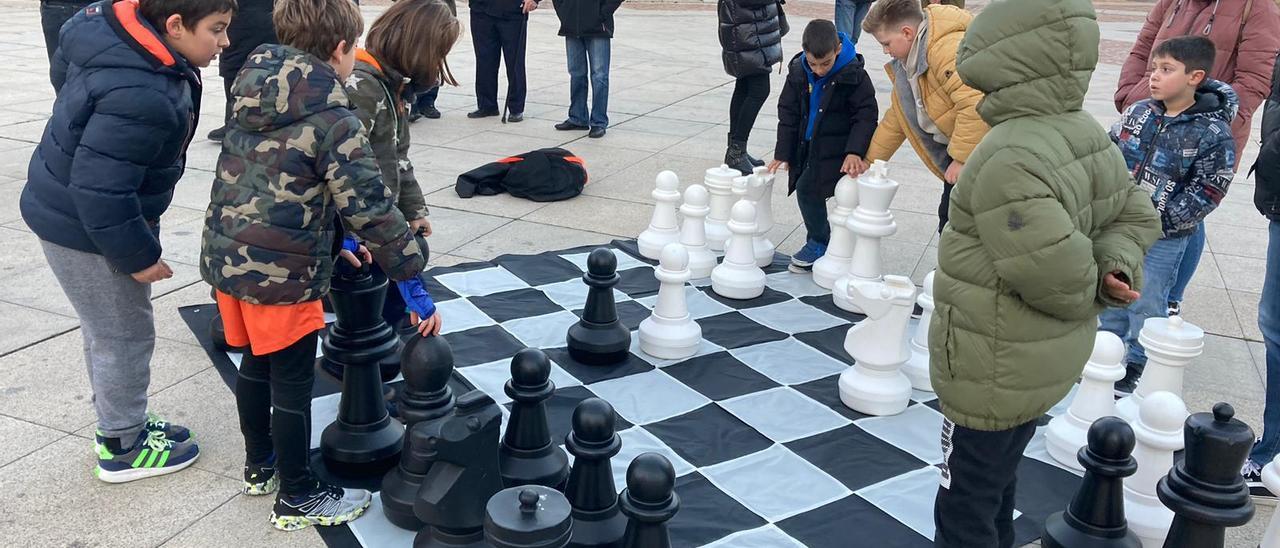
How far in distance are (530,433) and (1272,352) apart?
2150mm

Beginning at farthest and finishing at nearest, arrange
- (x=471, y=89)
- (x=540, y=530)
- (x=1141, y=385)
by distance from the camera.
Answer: (x=471, y=89), (x=1141, y=385), (x=540, y=530)

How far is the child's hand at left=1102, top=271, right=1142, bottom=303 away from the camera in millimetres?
2096

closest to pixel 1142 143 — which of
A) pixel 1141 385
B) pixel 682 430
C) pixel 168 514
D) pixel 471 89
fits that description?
pixel 1141 385

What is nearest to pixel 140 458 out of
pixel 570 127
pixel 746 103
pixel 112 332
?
pixel 112 332

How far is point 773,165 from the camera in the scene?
4645 millimetres

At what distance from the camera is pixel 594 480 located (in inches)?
94.8

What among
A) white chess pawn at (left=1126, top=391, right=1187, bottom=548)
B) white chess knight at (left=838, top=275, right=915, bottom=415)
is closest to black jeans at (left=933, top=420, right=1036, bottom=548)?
white chess pawn at (left=1126, top=391, right=1187, bottom=548)

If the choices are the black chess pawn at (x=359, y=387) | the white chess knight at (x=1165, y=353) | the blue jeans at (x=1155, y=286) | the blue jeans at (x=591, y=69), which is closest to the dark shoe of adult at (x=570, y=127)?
the blue jeans at (x=591, y=69)

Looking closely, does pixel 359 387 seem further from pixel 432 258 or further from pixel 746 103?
pixel 746 103

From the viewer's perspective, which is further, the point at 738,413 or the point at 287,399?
the point at 738,413

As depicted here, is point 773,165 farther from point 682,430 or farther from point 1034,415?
point 1034,415

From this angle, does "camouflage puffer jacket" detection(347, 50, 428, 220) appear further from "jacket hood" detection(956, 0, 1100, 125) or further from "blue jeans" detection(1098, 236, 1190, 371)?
"blue jeans" detection(1098, 236, 1190, 371)

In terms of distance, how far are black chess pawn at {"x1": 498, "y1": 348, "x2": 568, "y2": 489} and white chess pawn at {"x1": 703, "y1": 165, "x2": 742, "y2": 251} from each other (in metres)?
2.16

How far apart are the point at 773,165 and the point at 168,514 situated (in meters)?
2.98
